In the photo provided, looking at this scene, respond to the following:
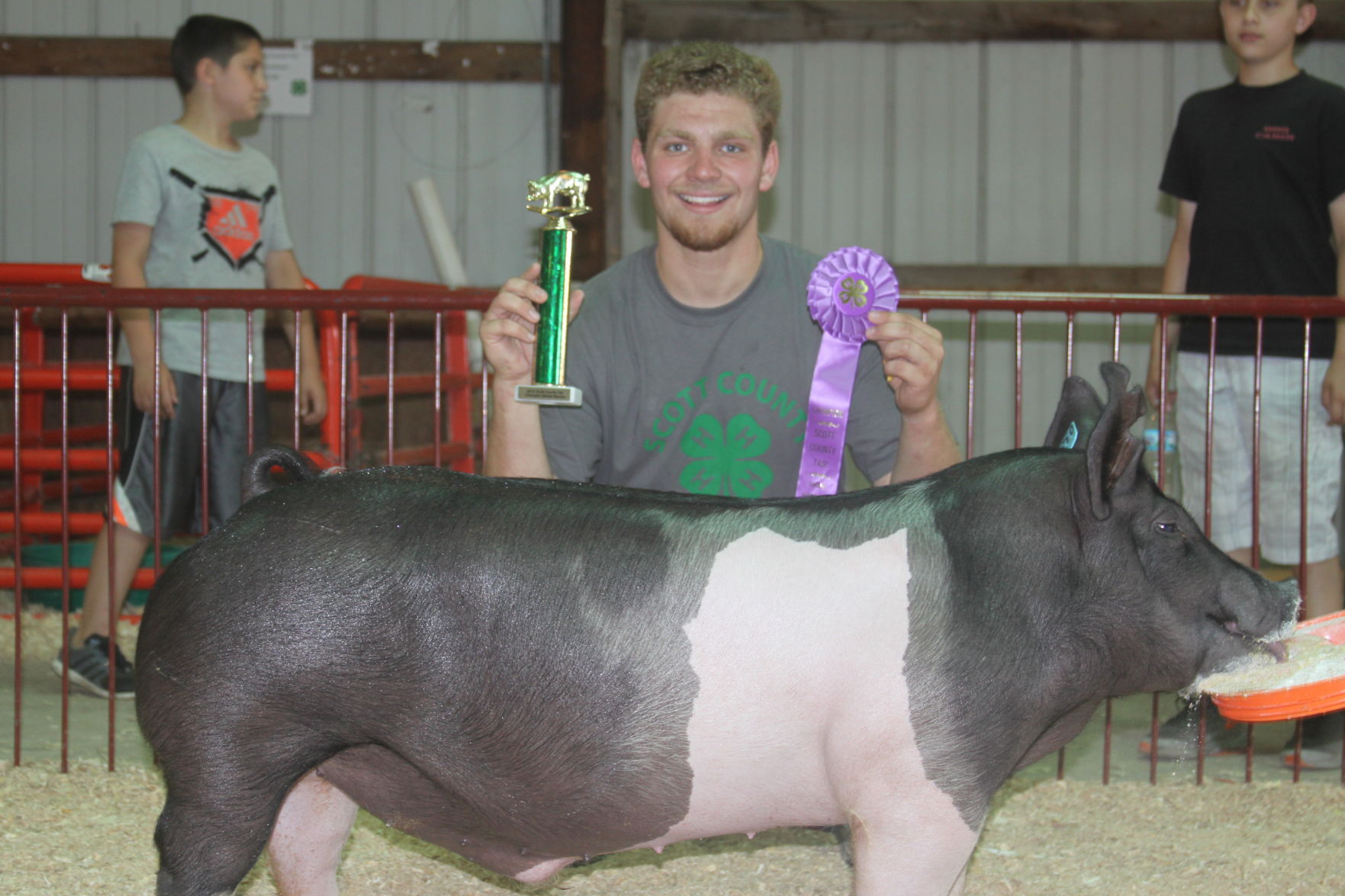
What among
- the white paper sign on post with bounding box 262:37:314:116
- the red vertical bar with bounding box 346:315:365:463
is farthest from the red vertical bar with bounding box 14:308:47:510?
the white paper sign on post with bounding box 262:37:314:116

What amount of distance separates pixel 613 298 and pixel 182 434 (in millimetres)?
1976

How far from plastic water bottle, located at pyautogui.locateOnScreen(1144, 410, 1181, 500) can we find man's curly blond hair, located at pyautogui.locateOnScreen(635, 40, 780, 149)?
2115mm

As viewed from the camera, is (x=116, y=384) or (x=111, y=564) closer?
(x=111, y=564)

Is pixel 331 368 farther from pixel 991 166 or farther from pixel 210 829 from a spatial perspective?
pixel 991 166

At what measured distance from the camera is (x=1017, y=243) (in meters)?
8.14

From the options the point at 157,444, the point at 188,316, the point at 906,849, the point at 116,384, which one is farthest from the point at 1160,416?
the point at 116,384

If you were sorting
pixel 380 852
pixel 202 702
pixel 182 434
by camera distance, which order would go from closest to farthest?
pixel 202 702 → pixel 380 852 → pixel 182 434

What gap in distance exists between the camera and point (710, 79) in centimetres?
252

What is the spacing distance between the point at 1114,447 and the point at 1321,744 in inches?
100

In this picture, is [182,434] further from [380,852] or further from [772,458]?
[772,458]

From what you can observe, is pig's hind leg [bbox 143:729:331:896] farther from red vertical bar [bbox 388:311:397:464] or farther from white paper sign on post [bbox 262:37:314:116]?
white paper sign on post [bbox 262:37:314:116]

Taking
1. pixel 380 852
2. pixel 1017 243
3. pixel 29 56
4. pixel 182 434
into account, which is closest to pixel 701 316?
pixel 380 852

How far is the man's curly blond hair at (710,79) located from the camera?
2.53 meters

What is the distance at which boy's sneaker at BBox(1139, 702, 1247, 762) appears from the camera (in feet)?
11.8
